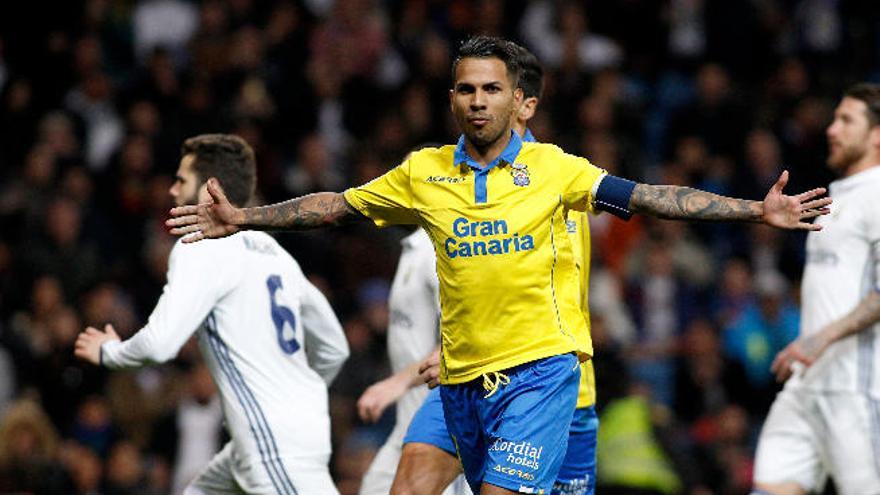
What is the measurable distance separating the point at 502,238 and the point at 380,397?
142 cm

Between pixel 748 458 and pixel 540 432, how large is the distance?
6.37 meters

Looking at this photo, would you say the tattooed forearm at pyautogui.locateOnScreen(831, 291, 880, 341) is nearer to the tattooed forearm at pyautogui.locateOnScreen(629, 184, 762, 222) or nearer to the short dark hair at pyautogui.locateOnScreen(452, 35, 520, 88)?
the tattooed forearm at pyautogui.locateOnScreen(629, 184, 762, 222)

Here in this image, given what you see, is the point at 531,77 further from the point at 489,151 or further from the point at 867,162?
the point at 867,162

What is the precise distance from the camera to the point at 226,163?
24.7ft

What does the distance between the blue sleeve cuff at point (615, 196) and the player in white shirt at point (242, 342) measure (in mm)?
1858

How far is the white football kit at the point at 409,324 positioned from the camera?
27.0ft

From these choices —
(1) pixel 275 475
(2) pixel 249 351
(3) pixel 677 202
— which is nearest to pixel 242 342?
(2) pixel 249 351

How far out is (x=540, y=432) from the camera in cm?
631

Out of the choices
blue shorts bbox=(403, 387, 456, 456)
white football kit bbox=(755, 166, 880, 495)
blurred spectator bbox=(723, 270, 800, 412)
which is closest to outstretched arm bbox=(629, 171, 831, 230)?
blue shorts bbox=(403, 387, 456, 456)

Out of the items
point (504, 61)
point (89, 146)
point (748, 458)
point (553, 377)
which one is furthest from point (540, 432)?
point (89, 146)

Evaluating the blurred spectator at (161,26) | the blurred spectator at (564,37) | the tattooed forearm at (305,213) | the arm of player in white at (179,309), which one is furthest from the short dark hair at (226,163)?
the blurred spectator at (564,37)

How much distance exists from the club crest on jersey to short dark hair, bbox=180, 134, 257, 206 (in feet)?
5.52

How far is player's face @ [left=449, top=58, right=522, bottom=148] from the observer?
6.37 meters

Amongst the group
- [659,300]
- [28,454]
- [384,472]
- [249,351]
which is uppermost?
[659,300]
